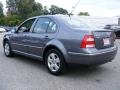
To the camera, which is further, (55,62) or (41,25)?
(41,25)

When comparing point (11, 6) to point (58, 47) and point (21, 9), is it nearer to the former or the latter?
point (21, 9)

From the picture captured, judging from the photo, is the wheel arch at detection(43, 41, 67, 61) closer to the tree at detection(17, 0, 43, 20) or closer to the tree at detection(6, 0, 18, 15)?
the tree at detection(17, 0, 43, 20)

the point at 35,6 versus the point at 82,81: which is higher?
the point at 35,6

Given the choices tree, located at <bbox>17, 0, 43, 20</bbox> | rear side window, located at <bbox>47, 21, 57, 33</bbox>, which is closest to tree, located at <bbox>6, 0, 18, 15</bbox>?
tree, located at <bbox>17, 0, 43, 20</bbox>

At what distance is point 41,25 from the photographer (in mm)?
6074

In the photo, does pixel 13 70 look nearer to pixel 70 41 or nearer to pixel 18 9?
pixel 70 41

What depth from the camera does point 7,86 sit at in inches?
183

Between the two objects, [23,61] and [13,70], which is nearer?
[13,70]

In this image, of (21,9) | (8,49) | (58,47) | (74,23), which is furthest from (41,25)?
(21,9)

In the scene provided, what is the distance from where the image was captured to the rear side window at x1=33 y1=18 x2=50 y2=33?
5879 millimetres

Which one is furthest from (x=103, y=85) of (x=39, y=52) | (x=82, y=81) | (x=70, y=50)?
(x=39, y=52)

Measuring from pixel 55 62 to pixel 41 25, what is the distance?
4.05ft

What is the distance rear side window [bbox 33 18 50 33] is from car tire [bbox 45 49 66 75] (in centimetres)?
71

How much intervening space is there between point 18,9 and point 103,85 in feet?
242
